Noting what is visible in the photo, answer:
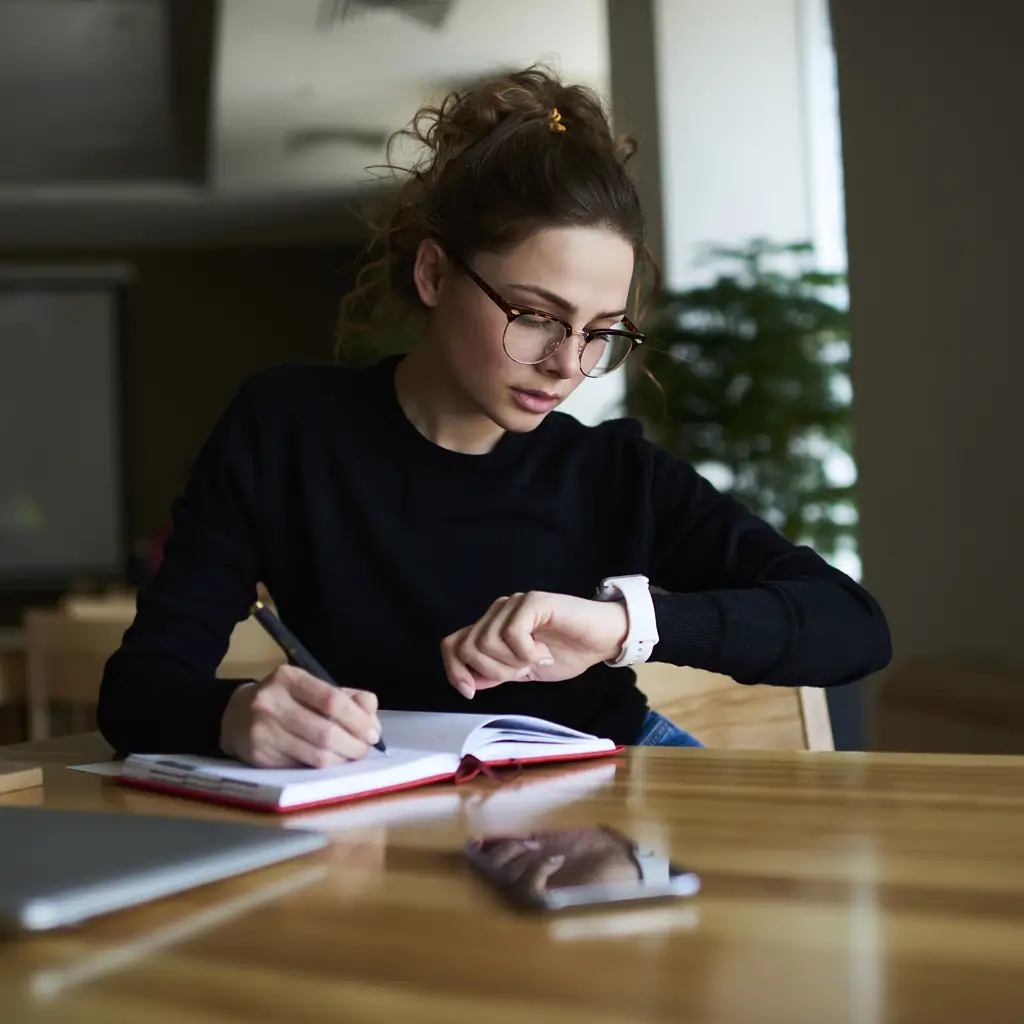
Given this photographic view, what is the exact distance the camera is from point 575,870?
2.12 ft

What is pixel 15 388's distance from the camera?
33.0 feet

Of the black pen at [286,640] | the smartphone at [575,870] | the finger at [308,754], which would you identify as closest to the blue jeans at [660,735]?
the black pen at [286,640]

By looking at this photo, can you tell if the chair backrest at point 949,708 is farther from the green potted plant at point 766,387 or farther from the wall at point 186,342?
the wall at point 186,342

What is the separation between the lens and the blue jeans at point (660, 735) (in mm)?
1411

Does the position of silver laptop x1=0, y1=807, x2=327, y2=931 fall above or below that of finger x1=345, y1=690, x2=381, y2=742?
below

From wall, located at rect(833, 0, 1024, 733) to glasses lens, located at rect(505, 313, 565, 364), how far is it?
71.2 inches

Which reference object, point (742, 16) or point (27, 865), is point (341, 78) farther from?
point (27, 865)

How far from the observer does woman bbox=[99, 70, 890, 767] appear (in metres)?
1.29

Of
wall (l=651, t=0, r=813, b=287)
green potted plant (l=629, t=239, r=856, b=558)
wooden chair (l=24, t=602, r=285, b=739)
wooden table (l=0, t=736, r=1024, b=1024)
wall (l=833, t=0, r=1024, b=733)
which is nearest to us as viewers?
wooden table (l=0, t=736, r=1024, b=1024)

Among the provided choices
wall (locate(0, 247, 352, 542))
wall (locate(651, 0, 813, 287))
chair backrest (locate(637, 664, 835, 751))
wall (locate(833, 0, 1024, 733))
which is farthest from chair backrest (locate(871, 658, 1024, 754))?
wall (locate(0, 247, 352, 542))

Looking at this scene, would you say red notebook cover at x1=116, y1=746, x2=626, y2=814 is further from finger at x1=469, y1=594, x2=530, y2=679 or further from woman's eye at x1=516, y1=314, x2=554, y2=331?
woman's eye at x1=516, y1=314, x2=554, y2=331

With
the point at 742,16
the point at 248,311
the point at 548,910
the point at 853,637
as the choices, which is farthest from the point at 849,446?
the point at 248,311

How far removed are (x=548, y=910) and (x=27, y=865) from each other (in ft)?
0.85

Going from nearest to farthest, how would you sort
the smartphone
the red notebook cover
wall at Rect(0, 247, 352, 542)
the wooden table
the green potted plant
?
the wooden table < the smartphone < the red notebook cover < the green potted plant < wall at Rect(0, 247, 352, 542)
